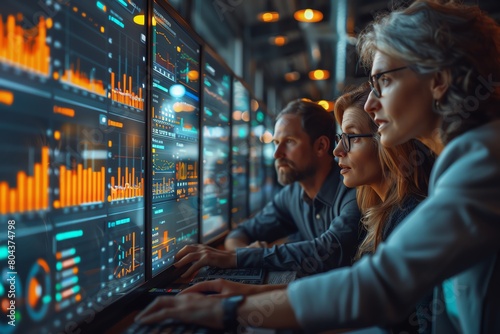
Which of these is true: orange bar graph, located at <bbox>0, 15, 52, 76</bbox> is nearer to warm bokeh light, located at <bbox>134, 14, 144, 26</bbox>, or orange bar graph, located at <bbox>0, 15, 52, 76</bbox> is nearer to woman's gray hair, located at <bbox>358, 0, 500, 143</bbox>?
warm bokeh light, located at <bbox>134, 14, 144, 26</bbox>

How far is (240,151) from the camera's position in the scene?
282cm

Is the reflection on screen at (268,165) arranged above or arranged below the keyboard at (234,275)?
above

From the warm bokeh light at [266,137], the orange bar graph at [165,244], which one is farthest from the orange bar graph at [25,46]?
the warm bokeh light at [266,137]

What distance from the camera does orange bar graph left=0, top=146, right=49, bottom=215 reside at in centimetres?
70

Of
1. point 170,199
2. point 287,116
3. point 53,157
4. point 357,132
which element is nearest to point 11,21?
point 53,157

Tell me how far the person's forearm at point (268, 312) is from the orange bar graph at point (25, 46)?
641 mm

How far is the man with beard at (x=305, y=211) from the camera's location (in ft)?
5.46

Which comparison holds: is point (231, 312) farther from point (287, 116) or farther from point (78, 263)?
point (287, 116)

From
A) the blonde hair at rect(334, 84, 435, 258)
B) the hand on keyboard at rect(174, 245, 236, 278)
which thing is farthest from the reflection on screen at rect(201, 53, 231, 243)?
the blonde hair at rect(334, 84, 435, 258)

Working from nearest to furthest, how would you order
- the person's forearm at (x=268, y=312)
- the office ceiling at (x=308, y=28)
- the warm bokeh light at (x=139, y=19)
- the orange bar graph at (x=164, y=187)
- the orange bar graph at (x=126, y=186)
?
the person's forearm at (x=268, y=312), the orange bar graph at (x=126, y=186), the warm bokeh light at (x=139, y=19), the orange bar graph at (x=164, y=187), the office ceiling at (x=308, y=28)

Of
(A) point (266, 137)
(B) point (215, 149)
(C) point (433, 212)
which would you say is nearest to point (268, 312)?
(C) point (433, 212)

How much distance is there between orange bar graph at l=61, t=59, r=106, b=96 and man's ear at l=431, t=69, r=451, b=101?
820 millimetres

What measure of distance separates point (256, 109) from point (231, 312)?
106 inches

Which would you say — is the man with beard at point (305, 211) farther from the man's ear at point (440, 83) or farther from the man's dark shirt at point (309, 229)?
the man's ear at point (440, 83)
